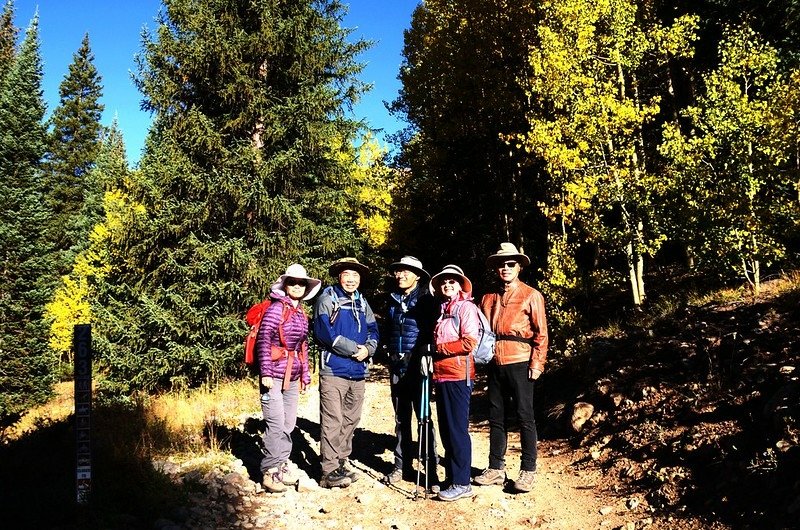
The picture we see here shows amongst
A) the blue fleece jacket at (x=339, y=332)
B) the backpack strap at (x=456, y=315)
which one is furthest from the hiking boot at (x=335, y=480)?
the backpack strap at (x=456, y=315)

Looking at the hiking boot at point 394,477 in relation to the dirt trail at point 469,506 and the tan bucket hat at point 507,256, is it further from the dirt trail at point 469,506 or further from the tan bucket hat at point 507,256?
the tan bucket hat at point 507,256

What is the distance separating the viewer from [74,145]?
3769 centimetres

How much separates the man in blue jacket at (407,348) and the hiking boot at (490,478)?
1.57 feet

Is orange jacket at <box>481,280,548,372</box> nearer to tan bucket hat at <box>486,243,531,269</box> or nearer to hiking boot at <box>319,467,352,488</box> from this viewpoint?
tan bucket hat at <box>486,243,531,269</box>

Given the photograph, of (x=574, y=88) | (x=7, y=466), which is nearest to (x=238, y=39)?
(x=574, y=88)

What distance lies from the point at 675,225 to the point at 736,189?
0.99 meters

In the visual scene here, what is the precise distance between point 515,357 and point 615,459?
1.76m

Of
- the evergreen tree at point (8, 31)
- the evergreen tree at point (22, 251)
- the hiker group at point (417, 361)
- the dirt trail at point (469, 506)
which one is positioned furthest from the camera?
the evergreen tree at point (8, 31)

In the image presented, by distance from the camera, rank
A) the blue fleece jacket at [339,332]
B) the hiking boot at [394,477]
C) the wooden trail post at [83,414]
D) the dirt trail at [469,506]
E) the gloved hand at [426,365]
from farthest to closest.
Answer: the hiking boot at [394,477] < the blue fleece jacket at [339,332] < the gloved hand at [426,365] < the dirt trail at [469,506] < the wooden trail post at [83,414]

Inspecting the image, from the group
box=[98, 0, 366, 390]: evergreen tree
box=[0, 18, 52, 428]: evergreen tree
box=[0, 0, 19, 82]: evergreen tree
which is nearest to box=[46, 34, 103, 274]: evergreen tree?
box=[0, 0, 19, 82]: evergreen tree

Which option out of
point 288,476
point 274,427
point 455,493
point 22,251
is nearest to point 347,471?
point 288,476

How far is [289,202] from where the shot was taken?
12.4 m

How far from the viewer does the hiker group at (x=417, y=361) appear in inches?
204

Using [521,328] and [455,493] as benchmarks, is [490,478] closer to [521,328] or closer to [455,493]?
[455,493]
